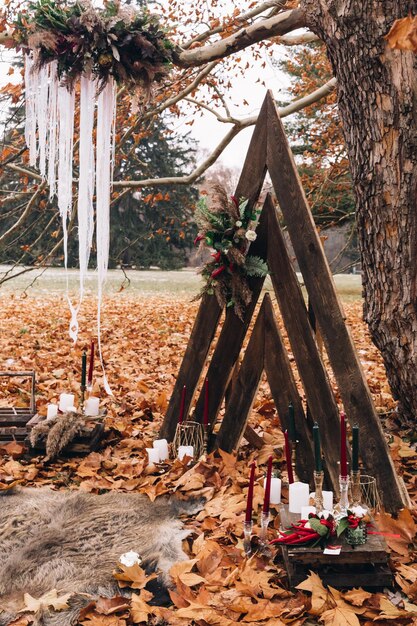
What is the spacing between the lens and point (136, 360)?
Answer: 24.6ft

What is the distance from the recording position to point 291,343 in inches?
139

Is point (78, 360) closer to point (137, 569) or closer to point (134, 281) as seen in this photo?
point (137, 569)

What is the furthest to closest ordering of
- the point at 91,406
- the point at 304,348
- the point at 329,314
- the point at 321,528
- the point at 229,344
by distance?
1. the point at 91,406
2. the point at 229,344
3. the point at 304,348
4. the point at 329,314
5. the point at 321,528

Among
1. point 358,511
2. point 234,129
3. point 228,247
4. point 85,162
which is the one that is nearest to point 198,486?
point 358,511

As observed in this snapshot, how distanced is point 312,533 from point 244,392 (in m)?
1.42

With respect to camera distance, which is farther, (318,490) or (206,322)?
(206,322)

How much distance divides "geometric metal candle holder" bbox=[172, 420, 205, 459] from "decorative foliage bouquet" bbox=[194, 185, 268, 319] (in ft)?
2.90

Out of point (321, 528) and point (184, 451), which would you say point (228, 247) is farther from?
point (321, 528)

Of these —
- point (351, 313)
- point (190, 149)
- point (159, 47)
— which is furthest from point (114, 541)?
point (190, 149)

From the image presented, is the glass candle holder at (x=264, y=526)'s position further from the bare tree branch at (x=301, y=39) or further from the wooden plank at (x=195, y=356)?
the bare tree branch at (x=301, y=39)

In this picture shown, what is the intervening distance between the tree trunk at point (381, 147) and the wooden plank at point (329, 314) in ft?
1.69

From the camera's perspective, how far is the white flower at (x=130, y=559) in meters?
2.71

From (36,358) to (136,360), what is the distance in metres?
1.20

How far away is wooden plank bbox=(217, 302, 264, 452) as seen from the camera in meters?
3.80
